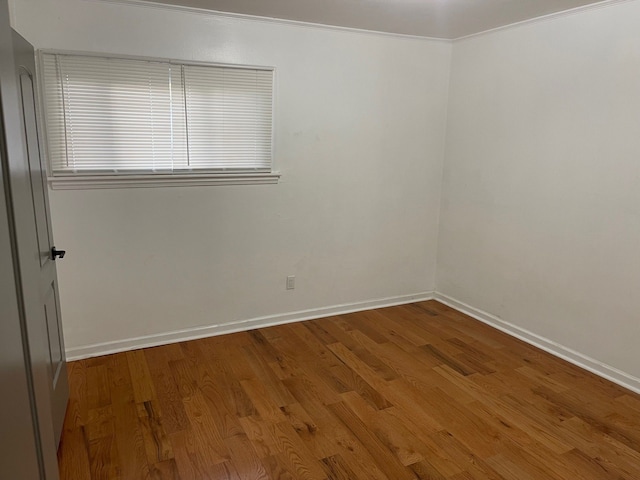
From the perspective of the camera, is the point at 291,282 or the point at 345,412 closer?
the point at 345,412

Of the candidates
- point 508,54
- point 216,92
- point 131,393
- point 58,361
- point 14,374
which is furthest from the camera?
point 508,54

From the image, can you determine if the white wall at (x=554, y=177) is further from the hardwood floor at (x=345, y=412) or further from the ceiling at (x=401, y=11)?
the hardwood floor at (x=345, y=412)

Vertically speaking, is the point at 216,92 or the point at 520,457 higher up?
the point at 216,92

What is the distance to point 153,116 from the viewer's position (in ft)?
9.88

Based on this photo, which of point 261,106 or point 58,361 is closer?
point 58,361

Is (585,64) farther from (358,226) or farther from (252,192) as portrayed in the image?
(252,192)

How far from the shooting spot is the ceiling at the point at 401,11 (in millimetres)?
2832

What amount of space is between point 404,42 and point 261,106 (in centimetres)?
135

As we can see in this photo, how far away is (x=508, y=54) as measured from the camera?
3424 millimetres

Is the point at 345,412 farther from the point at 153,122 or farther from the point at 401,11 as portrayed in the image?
the point at 401,11

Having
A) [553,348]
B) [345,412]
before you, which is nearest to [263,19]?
[345,412]

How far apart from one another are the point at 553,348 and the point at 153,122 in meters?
3.23

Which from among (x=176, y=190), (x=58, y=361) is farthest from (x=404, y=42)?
(x=58, y=361)

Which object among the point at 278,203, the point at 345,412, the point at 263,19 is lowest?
the point at 345,412
